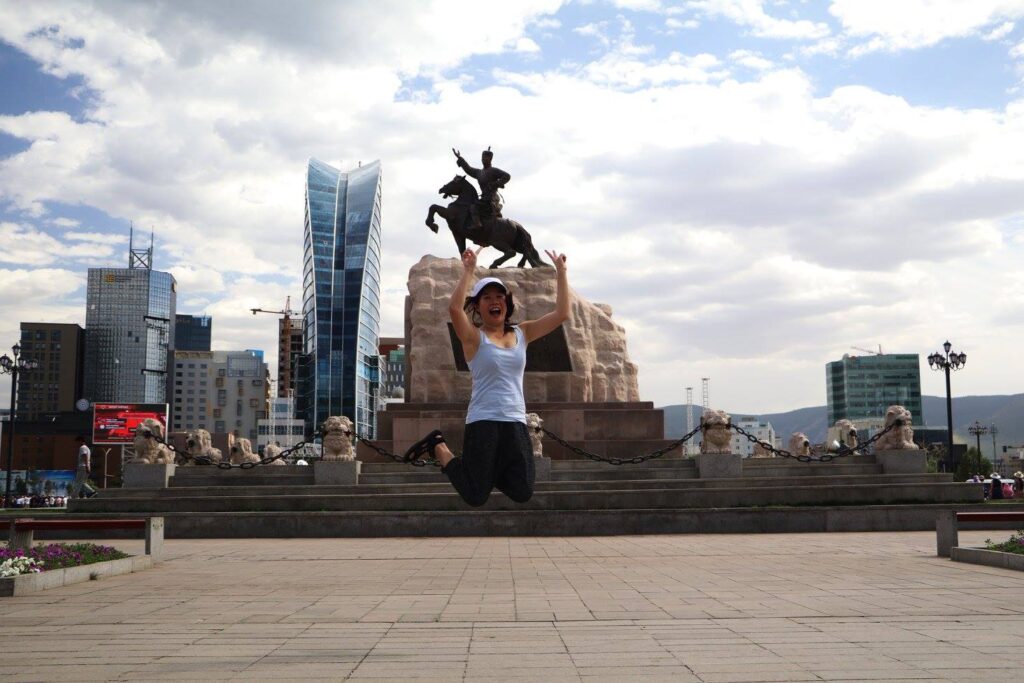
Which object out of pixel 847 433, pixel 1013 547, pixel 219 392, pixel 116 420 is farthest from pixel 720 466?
pixel 219 392

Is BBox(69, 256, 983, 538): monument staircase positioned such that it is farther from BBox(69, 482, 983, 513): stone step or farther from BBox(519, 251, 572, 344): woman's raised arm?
BBox(519, 251, 572, 344): woman's raised arm

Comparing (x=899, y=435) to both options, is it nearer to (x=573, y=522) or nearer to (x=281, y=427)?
(x=573, y=522)

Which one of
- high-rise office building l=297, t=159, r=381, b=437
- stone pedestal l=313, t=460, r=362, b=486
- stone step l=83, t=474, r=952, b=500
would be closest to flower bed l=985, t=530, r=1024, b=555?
stone step l=83, t=474, r=952, b=500

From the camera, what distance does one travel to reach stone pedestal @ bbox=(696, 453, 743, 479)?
20.1 m

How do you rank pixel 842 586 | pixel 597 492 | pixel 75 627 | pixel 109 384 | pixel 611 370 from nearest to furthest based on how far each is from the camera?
pixel 75 627, pixel 842 586, pixel 597 492, pixel 611 370, pixel 109 384

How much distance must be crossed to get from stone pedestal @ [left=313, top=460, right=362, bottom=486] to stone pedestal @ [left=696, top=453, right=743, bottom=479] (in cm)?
678

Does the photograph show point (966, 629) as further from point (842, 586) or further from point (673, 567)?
point (673, 567)

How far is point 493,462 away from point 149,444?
1659cm

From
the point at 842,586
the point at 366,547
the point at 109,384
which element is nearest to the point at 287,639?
the point at 842,586

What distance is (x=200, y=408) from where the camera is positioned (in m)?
188

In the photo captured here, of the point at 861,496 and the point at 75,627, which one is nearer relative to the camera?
the point at 75,627

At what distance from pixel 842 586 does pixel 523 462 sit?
4538 mm

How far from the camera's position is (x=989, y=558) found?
11.4 metres

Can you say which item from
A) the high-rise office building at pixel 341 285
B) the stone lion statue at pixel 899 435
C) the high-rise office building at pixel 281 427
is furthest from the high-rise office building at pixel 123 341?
the stone lion statue at pixel 899 435
